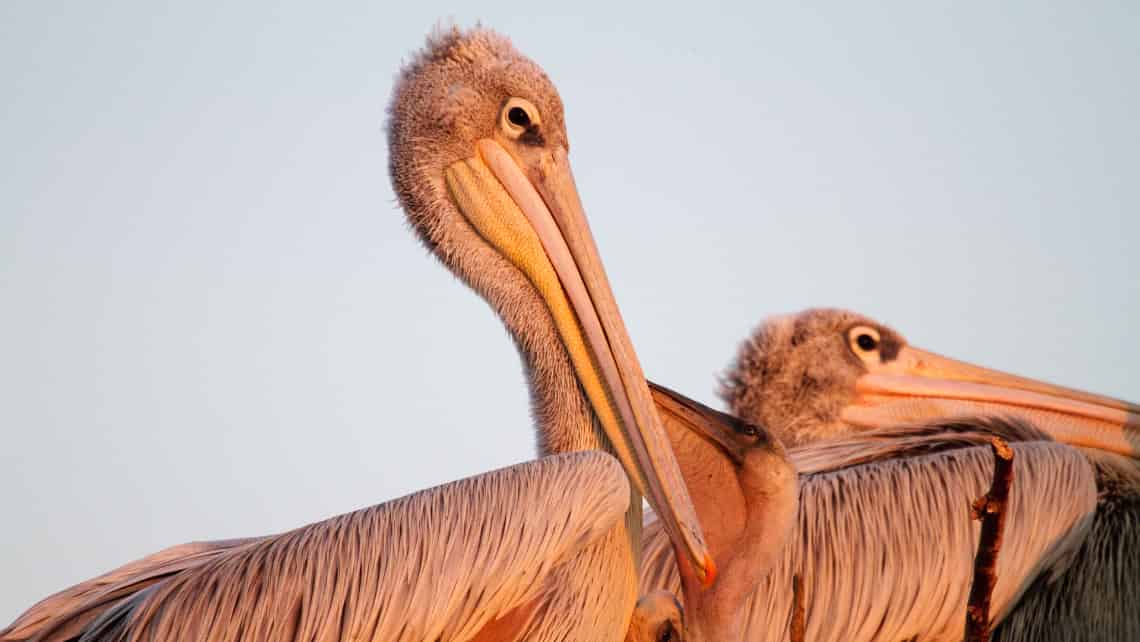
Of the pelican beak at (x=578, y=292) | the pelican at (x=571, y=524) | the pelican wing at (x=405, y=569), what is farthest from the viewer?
the pelican beak at (x=578, y=292)

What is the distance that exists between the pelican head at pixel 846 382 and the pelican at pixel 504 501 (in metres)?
2.38

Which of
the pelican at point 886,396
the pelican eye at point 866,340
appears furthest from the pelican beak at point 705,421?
the pelican eye at point 866,340

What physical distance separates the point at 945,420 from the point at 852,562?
96cm

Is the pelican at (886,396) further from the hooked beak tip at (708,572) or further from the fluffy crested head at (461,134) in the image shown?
the hooked beak tip at (708,572)

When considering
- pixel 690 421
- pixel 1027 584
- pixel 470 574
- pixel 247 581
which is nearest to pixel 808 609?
pixel 1027 584

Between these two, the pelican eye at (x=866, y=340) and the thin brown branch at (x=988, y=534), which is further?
the pelican eye at (x=866, y=340)

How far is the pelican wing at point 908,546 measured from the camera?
5.93m

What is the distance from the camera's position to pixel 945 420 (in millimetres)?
6723

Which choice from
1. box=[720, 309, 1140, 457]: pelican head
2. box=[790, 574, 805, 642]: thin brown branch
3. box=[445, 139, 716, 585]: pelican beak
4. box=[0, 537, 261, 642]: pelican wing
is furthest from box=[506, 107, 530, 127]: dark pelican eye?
box=[720, 309, 1140, 457]: pelican head

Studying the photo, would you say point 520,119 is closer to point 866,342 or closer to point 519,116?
point 519,116

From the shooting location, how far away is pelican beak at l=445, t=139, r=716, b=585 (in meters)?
4.84

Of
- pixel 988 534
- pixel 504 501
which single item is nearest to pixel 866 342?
pixel 504 501

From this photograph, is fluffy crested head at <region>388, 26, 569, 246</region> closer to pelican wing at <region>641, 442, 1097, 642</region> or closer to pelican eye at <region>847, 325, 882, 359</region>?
pelican wing at <region>641, 442, 1097, 642</region>

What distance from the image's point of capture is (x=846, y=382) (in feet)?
25.0
